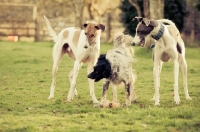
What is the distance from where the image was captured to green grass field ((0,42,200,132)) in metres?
7.18

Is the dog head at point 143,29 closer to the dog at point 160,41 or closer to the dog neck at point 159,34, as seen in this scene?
the dog at point 160,41

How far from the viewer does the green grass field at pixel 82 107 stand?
7.18m

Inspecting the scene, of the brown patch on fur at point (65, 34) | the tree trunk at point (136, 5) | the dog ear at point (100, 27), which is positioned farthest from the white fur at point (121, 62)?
the tree trunk at point (136, 5)

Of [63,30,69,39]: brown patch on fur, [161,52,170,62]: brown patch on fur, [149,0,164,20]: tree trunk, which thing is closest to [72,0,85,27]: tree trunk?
[149,0,164,20]: tree trunk

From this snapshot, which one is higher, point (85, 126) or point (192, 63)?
point (85, 126)

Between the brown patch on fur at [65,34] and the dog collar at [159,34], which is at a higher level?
the dog collar at [159,34]

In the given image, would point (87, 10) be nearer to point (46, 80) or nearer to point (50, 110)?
point (46, 80)

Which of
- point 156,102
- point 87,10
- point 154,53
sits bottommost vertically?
point 87,10

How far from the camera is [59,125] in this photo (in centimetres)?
722

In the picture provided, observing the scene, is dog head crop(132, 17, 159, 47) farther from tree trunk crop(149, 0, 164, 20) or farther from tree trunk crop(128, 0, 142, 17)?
tree trunk crop(128, 0, 142, 17)

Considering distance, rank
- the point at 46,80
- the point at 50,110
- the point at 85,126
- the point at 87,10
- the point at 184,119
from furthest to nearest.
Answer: the point at 87,10, the point at 46,80, the point at 50,110, the point at 184,119, the point at 85,126

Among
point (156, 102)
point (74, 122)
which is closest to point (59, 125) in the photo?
point (74, 122)

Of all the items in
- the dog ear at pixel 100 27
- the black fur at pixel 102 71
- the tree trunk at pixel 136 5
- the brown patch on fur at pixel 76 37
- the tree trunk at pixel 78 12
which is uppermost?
the dog ear at pixel 100 27

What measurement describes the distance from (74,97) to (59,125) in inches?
147
